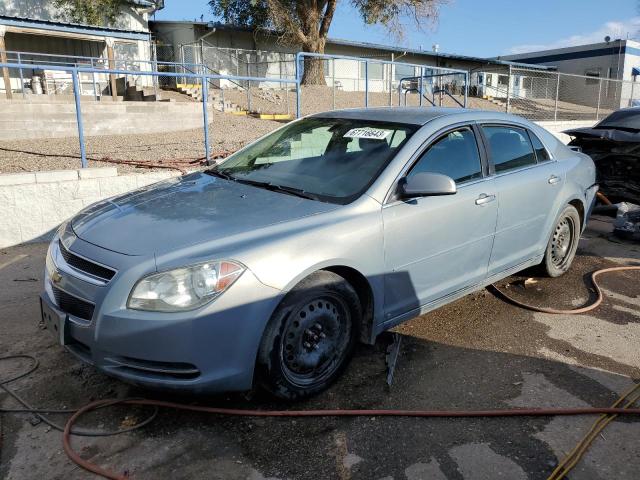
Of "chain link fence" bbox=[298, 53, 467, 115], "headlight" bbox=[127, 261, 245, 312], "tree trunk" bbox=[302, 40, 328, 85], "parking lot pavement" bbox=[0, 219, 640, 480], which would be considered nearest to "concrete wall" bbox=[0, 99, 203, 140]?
"chain link fence" bbox=[298, 53, 467, 115]

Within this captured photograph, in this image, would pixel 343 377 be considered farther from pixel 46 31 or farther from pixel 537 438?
pixel 46 31

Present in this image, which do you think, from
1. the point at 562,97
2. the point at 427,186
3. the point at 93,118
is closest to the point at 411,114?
the point at 427,186

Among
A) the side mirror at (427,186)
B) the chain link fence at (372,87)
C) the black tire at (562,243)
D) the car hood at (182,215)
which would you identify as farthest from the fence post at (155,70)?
the side mirror at (427,186)

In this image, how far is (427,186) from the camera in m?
3.35

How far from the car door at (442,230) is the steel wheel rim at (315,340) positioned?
0.37m

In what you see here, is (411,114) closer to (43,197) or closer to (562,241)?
(562,241)

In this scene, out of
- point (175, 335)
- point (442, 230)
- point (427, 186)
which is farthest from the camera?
point (442, 230)

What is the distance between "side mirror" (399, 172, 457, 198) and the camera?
11.0 feet

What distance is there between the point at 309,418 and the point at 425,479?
74cm

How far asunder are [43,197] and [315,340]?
4.54m

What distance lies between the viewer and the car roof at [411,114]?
3.97 metres

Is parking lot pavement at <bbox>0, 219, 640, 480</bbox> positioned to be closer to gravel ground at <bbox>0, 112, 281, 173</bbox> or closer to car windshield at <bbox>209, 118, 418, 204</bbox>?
car windshield at <bbox>209, 118, 418, 204</bbox>

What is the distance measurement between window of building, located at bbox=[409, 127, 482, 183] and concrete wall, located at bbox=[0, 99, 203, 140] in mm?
11390

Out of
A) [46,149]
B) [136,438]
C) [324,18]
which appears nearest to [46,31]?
[46,149]
